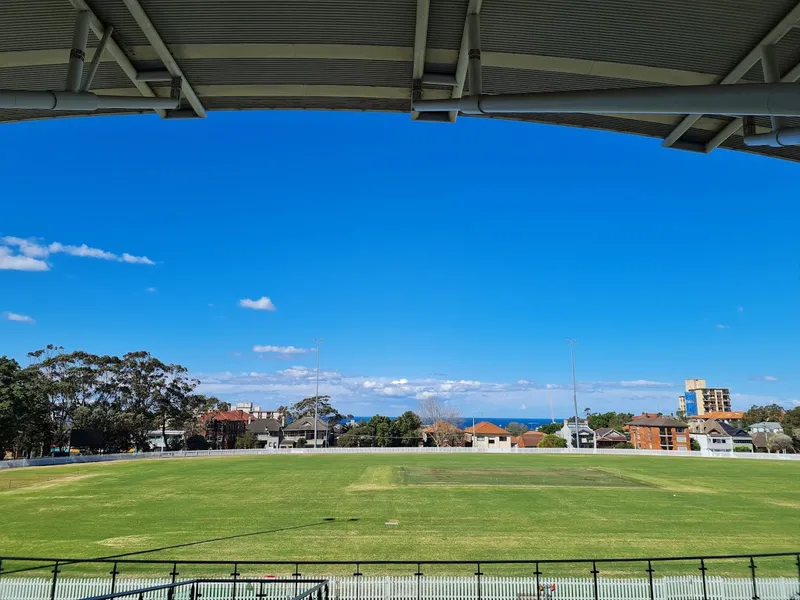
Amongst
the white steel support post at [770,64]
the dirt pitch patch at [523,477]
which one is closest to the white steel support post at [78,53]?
the white steel support post at [770,64]

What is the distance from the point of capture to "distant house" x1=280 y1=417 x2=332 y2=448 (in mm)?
106250

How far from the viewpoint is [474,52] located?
23.7 ft

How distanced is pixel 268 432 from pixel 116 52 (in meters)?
108

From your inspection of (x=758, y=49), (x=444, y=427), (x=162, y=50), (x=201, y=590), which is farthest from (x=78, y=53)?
(x=444, y=427)

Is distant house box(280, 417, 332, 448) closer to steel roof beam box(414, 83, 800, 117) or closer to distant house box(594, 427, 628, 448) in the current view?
distant house box(594, 427, 628, 448)

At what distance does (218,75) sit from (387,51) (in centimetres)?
311

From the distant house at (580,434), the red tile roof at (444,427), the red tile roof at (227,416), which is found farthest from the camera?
the red tile roof at (227,416)

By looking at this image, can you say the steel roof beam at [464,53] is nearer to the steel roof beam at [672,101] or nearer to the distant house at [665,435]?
the steel roof beam at [672,101]

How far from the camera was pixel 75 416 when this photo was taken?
73125 mm

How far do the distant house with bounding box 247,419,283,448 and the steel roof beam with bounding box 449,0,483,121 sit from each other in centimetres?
10394

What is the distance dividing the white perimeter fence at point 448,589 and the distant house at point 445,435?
87.5 meters

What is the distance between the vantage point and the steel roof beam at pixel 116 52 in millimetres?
7207

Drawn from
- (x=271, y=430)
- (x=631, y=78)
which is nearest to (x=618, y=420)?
(x=271, y=430)

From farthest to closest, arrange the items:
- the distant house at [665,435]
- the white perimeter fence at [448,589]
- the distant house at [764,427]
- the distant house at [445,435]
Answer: the distant house at [764,427] → the distant house at [445,435] → the distant house at [665,435] → the white perimeter fence at [448,589]
